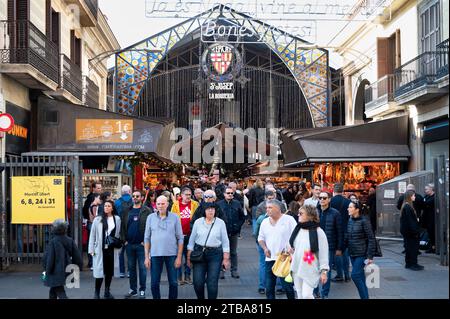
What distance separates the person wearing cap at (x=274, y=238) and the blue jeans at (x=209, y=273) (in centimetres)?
71

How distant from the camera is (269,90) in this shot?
96.9 ft

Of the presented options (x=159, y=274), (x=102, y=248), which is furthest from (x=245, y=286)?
(x=102, y=248)

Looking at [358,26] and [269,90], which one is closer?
[358,26]

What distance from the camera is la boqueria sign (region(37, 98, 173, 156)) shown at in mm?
18594

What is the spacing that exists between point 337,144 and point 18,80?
33.8 ft

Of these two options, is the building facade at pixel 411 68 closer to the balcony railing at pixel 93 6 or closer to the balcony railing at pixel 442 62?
the balcony railing at pixel 442 62

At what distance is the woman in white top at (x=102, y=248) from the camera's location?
976 cm

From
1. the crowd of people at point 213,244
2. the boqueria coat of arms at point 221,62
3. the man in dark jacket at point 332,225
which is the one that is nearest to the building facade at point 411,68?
the boqueria coat of arms at point 221,62

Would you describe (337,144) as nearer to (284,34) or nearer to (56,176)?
(284,34)

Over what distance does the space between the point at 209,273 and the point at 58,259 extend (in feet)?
6.75

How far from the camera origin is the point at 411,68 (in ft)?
64.7

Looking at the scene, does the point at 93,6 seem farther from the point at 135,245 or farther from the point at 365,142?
the point at 135,245
